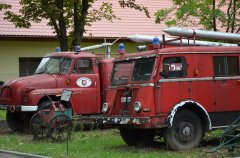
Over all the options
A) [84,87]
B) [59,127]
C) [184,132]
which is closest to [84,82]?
[84,87]

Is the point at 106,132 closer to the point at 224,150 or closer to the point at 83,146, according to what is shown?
the point at 83,146

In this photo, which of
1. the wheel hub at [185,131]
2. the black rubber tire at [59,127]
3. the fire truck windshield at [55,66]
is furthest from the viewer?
the fire truck windshield at [55,66]

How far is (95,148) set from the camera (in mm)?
13125

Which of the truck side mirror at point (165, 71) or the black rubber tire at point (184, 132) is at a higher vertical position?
the truck side mirror at point (165, 71)

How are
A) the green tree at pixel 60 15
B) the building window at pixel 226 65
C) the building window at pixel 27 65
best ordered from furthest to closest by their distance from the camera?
1. the building window at pixel 27 65
2. the green tree at pixel 60 15
3. the building window at pixel 226 65

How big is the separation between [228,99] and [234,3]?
36.4 ft

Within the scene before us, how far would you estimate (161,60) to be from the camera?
1252 cm

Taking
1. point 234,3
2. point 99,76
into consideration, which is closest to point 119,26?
point 234,3

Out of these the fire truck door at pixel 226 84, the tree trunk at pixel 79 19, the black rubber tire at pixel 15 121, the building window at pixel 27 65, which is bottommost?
the black rubber tire at pixel 15 121

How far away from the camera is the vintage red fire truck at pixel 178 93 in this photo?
40.4 feet

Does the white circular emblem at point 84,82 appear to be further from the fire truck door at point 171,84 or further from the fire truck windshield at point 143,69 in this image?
the fire truck door at point 171,84

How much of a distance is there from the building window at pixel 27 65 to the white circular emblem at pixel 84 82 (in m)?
12.7

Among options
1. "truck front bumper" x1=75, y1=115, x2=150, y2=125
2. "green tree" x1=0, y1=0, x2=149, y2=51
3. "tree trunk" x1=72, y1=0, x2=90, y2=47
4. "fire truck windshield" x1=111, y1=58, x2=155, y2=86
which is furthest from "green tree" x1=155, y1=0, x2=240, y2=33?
"truck front bumper" x1=75, y1=115, x2=150, y2=125

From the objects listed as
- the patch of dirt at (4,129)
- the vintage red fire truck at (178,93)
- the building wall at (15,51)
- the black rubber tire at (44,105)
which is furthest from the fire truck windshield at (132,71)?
the building wall at (15,51)
